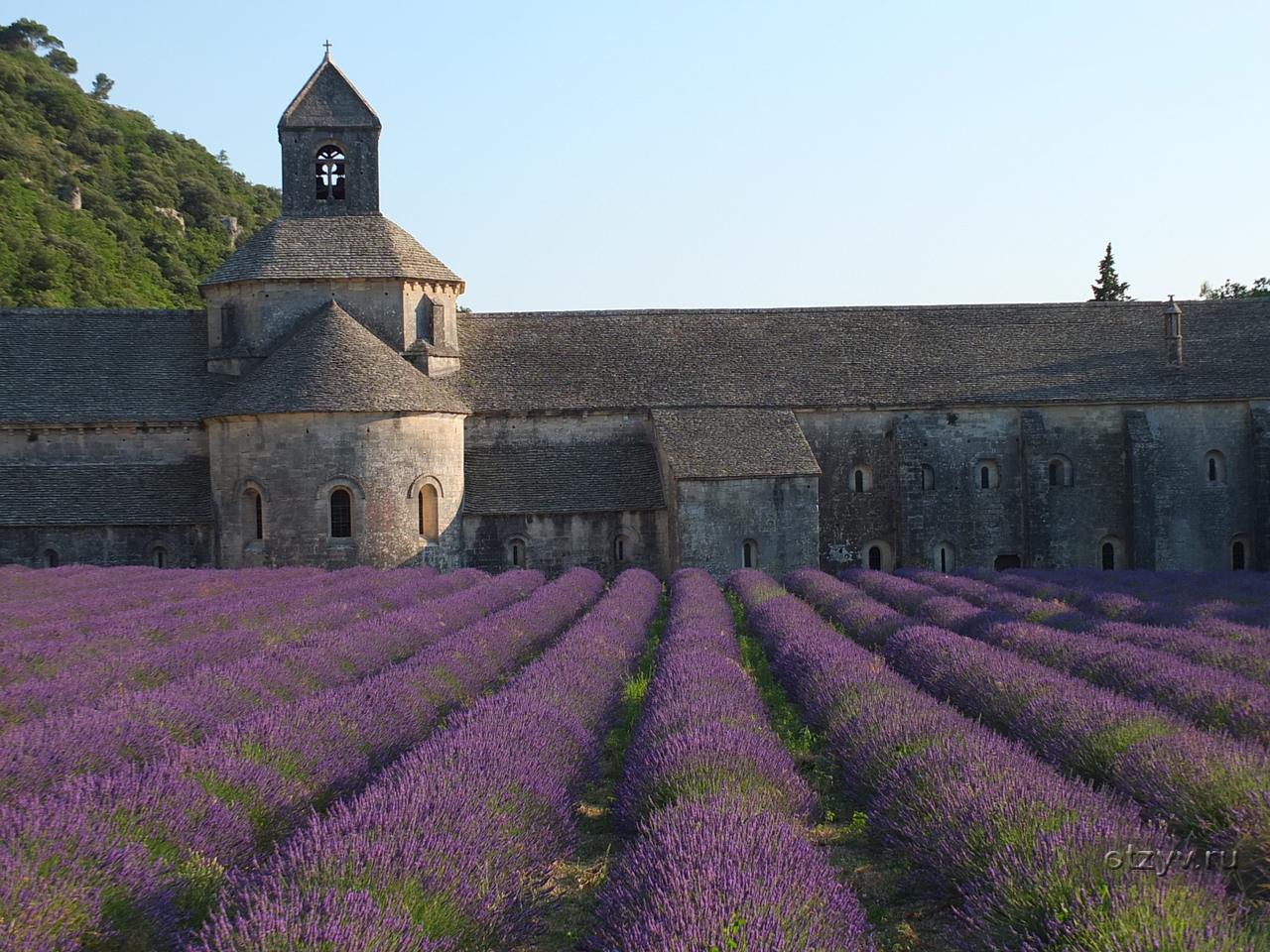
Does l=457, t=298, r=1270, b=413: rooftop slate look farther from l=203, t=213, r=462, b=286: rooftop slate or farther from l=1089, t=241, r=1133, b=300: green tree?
l=1089, t=241, r=1133, b=300: green tree

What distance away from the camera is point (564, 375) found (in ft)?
93.2

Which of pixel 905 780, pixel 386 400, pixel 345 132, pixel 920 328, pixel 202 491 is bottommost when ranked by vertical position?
pixel 905 780

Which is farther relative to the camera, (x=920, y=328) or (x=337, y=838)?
(x=920, y=328)

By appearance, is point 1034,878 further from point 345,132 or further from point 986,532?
point 345,132

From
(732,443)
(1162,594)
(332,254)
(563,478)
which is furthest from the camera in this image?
(332,254)

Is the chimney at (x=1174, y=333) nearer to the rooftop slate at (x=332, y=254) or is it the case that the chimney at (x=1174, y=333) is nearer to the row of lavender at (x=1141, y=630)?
the row of lavender at (x=1141, y=630)

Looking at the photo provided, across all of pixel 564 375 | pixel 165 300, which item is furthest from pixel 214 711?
pixel 165 300

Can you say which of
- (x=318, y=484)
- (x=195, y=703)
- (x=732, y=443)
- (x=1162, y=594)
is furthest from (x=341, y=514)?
(x=1162, y=594)

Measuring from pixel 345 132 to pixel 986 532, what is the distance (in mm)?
20099

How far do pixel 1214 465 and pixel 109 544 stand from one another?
27766 millimetres

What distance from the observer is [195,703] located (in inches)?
341

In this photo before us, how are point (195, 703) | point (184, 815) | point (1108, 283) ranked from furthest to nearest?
point (1108, 283) → point (195, 703) → point (184, 815)

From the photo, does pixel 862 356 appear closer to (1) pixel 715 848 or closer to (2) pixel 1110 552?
(2) pixel 1110 552

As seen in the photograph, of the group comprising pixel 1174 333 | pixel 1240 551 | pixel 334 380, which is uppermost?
pixel 1174 333
